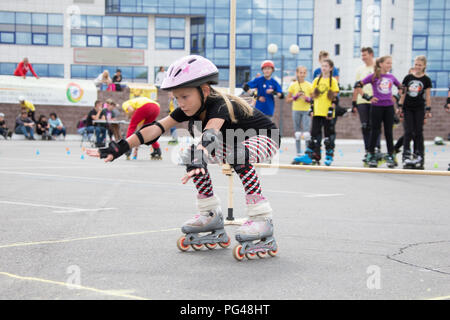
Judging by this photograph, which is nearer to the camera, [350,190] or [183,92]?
[183,92]

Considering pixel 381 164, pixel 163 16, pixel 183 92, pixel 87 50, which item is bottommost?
pixel 381 164

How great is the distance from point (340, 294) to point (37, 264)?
184 centimetres

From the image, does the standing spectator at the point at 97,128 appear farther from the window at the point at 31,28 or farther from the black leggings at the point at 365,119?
the window at the point at 31,28

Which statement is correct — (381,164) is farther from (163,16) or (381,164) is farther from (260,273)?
(163,16)

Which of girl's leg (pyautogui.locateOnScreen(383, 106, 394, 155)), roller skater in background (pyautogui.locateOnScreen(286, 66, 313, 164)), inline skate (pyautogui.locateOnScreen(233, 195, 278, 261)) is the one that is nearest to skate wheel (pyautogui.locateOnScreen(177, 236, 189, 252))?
inline skate (pyautogui.locateOnScreen(233, 195, 278, 261))

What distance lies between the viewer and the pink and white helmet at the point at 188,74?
3.67 meters

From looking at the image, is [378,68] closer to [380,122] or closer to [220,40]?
[380,122]

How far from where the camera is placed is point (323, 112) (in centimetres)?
1130

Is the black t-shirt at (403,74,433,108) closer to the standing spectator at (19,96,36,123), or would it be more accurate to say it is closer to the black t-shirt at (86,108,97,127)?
the black t-shirt at (86,108,97,127)

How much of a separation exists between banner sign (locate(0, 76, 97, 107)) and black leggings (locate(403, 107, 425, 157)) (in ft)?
54.1

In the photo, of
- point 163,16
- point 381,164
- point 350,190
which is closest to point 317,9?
point 163,16

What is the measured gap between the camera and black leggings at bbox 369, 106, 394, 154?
11.0 metres

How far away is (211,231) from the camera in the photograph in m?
4.33

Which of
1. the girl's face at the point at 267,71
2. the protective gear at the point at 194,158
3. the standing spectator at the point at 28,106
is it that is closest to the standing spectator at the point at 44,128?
the standing spectator at the point at 28,106
